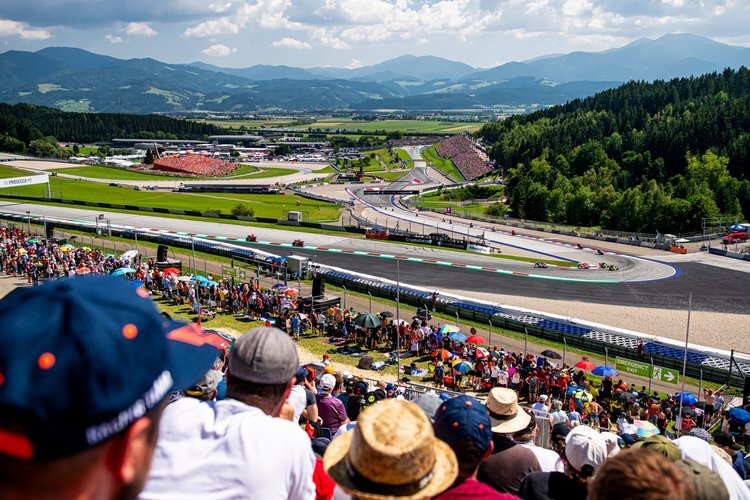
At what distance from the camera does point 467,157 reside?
149m

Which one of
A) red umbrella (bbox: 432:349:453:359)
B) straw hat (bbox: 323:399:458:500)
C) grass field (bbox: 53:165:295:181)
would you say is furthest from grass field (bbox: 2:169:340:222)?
straw hat (bbox: 323:399:458:500)

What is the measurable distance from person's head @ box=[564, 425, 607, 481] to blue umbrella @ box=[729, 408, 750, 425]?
12500 millimetres

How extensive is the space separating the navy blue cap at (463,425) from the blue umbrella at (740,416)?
543 inches

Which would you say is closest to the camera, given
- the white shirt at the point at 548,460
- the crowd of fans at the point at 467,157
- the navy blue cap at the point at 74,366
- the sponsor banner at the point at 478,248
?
the navy blue cap at the point at 74,366

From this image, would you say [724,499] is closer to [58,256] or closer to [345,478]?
[345,478]

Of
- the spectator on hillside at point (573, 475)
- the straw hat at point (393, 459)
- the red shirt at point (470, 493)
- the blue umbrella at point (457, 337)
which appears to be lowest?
the blue umbrella at point (457, 337)

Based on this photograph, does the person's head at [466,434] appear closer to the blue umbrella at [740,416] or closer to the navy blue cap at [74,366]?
the navy blue cap at [74,366]

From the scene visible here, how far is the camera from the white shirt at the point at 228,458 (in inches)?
112

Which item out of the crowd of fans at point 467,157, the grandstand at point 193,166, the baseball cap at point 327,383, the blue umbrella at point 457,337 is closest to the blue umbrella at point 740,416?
the blue umbrella at point 457,337

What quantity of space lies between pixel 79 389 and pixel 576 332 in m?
26.1

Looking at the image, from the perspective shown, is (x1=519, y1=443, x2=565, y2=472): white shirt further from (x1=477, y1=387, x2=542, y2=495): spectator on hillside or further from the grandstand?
the grandstand

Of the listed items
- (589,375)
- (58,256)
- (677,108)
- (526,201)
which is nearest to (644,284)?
(589,375)

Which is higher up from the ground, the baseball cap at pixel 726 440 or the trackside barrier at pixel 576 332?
the baseball cap at pixel 726 440

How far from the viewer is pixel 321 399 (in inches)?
340
